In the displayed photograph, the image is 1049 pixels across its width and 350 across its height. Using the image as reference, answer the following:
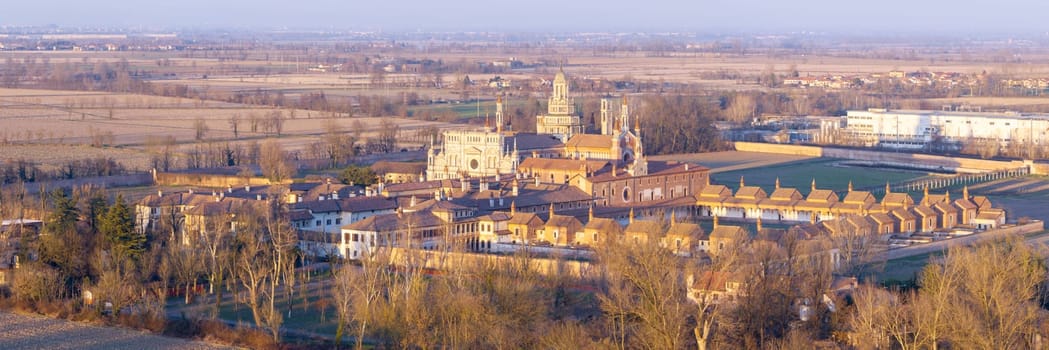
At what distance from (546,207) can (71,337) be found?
1082cm

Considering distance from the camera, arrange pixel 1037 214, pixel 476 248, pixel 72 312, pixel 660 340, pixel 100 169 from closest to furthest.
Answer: pixel 660 340, pixel 72 312, pixel 476 248, pixel 1037 214, pixel 100 169

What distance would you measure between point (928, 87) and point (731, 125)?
2108cm

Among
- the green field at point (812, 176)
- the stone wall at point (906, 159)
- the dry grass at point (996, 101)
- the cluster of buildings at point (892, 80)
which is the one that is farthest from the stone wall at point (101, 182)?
the cluster of buildings at point (892, 80)

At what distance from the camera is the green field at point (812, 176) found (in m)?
34.4

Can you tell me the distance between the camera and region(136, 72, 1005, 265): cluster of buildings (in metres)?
24.2

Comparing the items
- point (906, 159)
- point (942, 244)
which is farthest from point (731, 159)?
point (942, 244)

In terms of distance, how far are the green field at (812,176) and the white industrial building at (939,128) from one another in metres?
6.91

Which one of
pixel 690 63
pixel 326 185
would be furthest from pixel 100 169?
pixel 690 63

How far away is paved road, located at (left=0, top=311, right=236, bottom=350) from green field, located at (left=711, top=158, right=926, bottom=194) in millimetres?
16359

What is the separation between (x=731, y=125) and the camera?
170 feet

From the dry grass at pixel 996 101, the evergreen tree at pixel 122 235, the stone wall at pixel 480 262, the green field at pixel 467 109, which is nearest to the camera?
the stone wall at pixel 480 262

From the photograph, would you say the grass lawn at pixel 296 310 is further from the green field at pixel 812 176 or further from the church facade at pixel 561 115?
the church facade at pixel 561 115

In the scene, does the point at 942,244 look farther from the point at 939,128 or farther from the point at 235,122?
the point at 235,122

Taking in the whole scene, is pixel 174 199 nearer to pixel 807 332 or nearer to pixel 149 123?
pixel 807 332
